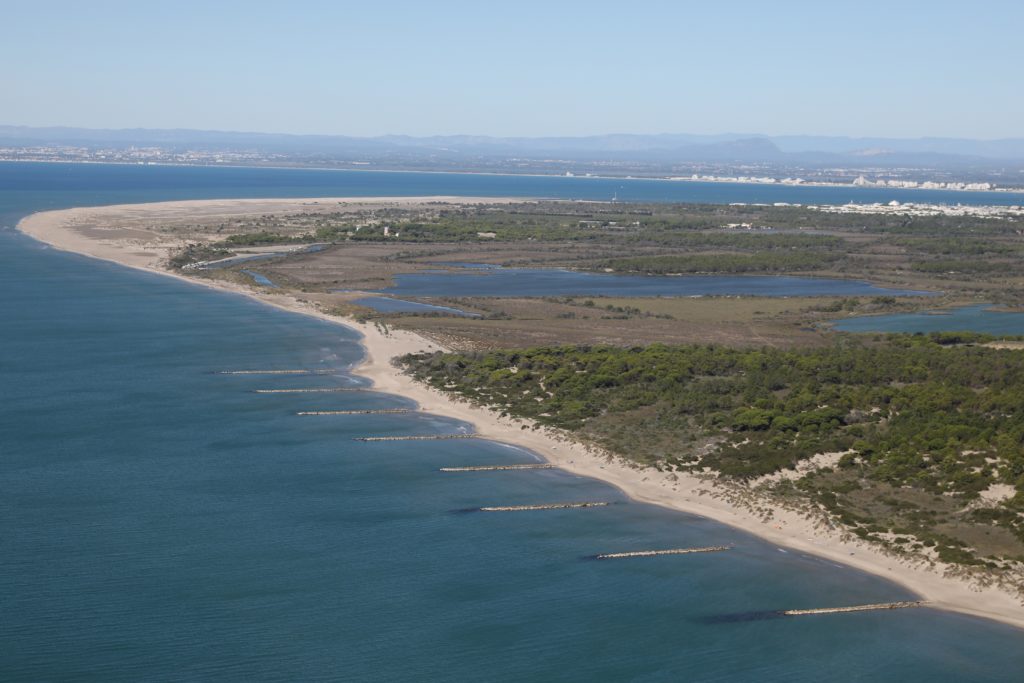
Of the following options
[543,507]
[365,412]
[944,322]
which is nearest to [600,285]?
[944,322]

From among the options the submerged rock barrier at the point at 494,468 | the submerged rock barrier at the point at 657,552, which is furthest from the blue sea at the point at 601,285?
the submerged rock barrier at the point at 657,552

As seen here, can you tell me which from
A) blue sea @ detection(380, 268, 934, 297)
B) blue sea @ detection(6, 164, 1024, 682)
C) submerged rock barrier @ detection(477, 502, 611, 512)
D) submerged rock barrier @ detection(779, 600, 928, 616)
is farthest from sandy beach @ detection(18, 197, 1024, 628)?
blue sea @ detection(380, 268, 934, 297)

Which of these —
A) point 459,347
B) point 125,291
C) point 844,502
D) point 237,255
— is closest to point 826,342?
point 459,347

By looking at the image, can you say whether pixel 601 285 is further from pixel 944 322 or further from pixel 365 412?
pixel 365 412

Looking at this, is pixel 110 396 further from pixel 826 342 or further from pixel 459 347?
pixel 826 342

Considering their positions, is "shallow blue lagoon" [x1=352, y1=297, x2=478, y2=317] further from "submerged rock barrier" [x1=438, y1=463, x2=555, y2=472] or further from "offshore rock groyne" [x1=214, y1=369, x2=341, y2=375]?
"submerged rock barrier" [x1=438, y1=463, x2=555, y2=472]

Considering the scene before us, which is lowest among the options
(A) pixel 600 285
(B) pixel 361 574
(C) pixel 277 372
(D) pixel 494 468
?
(B) pixel 361 574

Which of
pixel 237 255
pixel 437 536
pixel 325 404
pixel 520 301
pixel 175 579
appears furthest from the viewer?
pixel 237 255
